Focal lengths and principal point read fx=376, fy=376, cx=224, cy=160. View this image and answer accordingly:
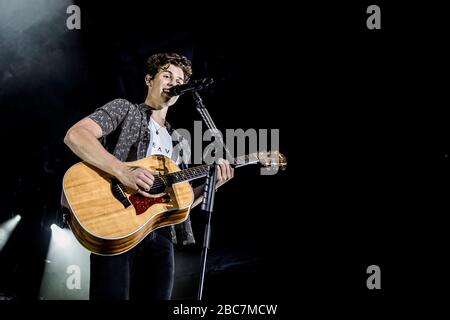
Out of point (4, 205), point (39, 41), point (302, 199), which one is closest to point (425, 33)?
point (302, 199)

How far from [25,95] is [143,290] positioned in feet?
16.5

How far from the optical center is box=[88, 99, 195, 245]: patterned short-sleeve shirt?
2443 millimetres

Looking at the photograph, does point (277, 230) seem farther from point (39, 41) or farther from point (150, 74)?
point (39, 41)

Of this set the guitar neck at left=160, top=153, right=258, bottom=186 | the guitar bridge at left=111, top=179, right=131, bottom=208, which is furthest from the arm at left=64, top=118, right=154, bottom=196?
the guitar neck at left=160, top=153, right=258, bottom=186

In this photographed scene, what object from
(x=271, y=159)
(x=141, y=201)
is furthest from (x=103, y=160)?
(x=271, y=159)

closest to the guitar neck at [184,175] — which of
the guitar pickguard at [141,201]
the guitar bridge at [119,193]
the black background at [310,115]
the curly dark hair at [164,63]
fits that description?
the guitar pickguard at [141,201]

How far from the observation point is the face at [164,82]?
9.13ft

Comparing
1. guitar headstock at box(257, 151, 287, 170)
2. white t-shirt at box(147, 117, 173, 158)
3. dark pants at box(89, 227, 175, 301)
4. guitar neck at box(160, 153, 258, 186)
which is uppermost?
white t-shirt at box(147, 117, 173, 158)

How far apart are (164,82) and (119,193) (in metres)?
0.94

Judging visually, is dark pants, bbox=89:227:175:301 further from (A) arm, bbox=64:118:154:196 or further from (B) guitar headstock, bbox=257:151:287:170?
(B) guitar headstock, bbox=257:151:287:170

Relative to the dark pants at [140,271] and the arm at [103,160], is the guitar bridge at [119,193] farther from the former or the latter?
the dark pants at [140,271]

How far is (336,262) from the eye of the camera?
388 centimetres

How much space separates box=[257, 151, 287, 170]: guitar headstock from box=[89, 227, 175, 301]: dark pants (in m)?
0.92

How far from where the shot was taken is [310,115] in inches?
167
